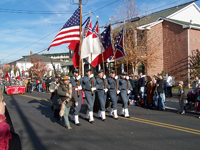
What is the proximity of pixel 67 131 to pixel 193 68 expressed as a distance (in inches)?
674

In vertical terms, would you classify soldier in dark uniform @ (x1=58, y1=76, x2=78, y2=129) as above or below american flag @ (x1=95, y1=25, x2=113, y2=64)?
below

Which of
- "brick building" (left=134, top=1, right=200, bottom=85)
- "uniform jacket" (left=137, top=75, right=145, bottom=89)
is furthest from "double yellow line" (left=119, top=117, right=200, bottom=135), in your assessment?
"brick building" (left=134, top=1, right=200, bottom=85)

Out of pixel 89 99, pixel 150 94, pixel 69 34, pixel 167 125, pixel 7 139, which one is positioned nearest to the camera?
pixel 7 139

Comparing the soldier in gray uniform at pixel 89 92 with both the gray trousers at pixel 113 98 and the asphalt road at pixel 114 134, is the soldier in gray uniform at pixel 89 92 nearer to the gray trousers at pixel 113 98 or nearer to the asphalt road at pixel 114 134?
the asphalt road at pixel 114 134

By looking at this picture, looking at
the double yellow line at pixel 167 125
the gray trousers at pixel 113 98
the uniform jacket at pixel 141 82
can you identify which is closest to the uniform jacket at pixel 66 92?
the gray trousers at pixel 113 98

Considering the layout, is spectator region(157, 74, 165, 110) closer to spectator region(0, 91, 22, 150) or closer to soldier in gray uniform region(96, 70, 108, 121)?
soldier in gray uniform region(96, 70, 108, 121)

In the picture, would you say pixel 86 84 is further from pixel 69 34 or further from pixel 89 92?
pixel 69 34

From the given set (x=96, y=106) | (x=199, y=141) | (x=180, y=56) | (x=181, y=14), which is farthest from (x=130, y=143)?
(x=181, y=14)

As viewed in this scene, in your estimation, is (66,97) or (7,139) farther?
(66,97)

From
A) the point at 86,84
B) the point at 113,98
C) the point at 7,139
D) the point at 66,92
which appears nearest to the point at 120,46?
the point at 113,98

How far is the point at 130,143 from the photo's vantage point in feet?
16.2

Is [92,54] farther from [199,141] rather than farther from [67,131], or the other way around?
[199,141]

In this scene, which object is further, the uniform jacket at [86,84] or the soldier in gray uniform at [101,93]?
the soldier in gray uniform at [101,93]

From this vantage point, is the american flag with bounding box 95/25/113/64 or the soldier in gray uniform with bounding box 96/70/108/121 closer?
the soldier in gray uniform with bounding box 96/70/108/121
